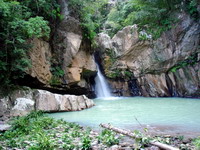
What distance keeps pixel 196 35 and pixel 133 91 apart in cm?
763

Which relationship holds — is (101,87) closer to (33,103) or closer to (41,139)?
(33,103)

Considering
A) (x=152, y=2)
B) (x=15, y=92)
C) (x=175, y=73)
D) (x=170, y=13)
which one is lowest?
(x=15, y=92)

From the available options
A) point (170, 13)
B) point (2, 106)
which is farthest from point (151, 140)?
point (170, 13)

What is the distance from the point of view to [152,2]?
17312 mm

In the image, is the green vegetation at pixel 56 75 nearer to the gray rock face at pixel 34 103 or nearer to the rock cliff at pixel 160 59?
the gray rock face at pixel 34 103

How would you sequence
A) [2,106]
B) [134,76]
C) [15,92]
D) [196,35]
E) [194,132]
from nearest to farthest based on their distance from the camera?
→ [194,132], [2,106], [15,92], [196,35], [134,76]

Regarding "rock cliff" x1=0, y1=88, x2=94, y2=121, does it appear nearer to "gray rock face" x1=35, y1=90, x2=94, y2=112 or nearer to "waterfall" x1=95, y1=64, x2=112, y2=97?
"gray rock face" x1=35, y1=90, x2=94, y2=112

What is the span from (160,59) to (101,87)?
21.0ft

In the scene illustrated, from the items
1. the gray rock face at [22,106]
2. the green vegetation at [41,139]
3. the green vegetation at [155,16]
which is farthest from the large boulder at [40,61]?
the green vegetation at [155,16]

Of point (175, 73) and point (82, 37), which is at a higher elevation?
point (82, 37)

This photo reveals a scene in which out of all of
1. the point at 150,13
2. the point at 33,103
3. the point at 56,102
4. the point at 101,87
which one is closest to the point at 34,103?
the point at 33,103

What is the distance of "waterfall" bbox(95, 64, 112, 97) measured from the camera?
62.8 ft

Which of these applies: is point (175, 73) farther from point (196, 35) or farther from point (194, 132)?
point (194, 132)

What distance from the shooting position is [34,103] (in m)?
9.88
